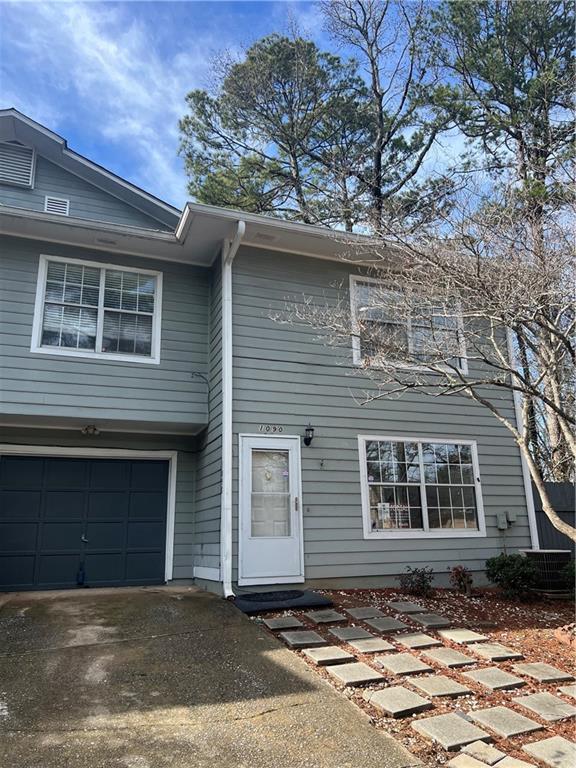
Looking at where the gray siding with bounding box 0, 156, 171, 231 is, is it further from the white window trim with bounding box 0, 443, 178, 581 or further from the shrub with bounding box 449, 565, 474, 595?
the shrub with bounding box 449, 565, 474, 595

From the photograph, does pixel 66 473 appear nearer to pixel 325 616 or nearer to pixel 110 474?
pixel 110 474

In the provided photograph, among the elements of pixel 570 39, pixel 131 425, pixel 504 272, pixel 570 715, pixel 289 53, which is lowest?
pixel 570 715

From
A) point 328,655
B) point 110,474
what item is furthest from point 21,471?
point 328,655

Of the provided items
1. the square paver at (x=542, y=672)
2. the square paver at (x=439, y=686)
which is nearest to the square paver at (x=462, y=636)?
the square paver at (x=542, y=672)

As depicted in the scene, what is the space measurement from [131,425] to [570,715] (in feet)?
19.9

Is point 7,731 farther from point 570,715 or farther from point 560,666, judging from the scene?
point 560,666

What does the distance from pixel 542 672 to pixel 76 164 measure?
930 centimetres

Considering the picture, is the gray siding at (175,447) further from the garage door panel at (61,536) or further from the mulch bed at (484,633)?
the mulch bed at (484,633)

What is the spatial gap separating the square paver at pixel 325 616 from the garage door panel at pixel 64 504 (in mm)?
3811

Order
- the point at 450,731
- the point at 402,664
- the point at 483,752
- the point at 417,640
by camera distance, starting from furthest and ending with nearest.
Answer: the point at 417,640
the point at 402,664
the point at 450,731
the point at 483,752

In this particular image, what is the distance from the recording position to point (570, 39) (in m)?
11.9

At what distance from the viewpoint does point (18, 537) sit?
7527 millimetres

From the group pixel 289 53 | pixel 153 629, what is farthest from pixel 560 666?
pixel 289 53

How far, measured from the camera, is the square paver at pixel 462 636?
5191 mm
